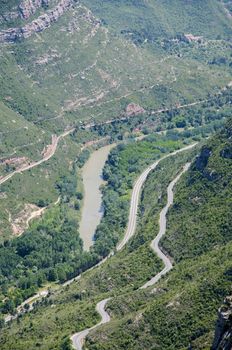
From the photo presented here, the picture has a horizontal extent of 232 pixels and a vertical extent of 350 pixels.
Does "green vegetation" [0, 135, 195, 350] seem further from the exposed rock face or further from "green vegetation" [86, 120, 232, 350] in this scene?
the exposed rock face

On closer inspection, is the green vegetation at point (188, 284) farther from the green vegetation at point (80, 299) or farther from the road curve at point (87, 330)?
the green vegetation at point (80, 299)

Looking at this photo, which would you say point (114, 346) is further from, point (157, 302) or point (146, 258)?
point (146, 258)

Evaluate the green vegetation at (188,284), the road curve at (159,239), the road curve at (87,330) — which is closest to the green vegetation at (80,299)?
the road curve at (87,330)

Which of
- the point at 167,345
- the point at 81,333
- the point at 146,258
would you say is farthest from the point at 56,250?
the point at 167,345

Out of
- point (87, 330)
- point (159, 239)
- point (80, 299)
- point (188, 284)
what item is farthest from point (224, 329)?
point (159, 239)

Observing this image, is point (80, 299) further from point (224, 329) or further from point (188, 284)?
point (224, 329)

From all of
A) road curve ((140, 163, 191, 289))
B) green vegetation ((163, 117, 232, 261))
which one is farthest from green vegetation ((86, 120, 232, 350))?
road curve ((140, 163, 191, 289))

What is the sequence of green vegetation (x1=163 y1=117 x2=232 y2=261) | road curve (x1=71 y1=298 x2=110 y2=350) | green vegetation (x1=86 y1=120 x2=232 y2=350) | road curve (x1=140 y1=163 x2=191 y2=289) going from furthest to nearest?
green vegetation (x1=163 y1=117 x2=232 y2=261) → road curve (x1=140 y1=163 x2=191 y2=289) → road curve (x1=71 y1=298 x2=110 y2=350) → green vegetation (x1=86 y1=120 x2=232 y2=350)
